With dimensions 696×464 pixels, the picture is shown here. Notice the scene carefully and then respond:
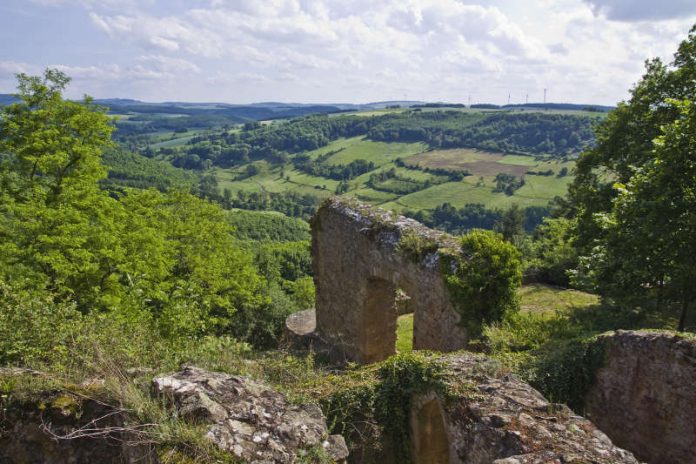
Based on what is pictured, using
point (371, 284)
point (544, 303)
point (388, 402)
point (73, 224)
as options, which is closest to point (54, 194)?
point (73, 224)

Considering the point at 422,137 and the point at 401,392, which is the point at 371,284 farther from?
the point at 422,137

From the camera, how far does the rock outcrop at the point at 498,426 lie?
5.26 meters

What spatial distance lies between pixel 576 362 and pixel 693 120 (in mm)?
6014

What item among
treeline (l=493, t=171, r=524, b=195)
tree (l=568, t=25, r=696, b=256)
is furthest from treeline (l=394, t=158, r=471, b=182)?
tree (l=568, t=25, r=696, b=256)

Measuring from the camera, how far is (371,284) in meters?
13.9

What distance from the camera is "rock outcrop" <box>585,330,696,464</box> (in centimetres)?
704

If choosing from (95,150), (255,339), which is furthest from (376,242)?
(255,339)

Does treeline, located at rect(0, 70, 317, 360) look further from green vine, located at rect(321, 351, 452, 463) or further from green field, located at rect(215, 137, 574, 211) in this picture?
green field, located at rect(215, 137, 574, 211)

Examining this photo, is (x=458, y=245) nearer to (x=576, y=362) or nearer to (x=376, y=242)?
(x=376, y=242)

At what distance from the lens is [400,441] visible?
7.44m

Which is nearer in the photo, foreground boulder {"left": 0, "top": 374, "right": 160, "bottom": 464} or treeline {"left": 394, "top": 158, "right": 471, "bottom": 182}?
foreground boulder {"left": 0, "top": 374, "right": 160, "bottom": 464}

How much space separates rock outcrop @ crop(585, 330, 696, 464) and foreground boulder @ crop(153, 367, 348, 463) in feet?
17.5

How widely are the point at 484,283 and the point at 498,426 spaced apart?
459 cm

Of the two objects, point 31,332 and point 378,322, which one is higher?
point 31,332
